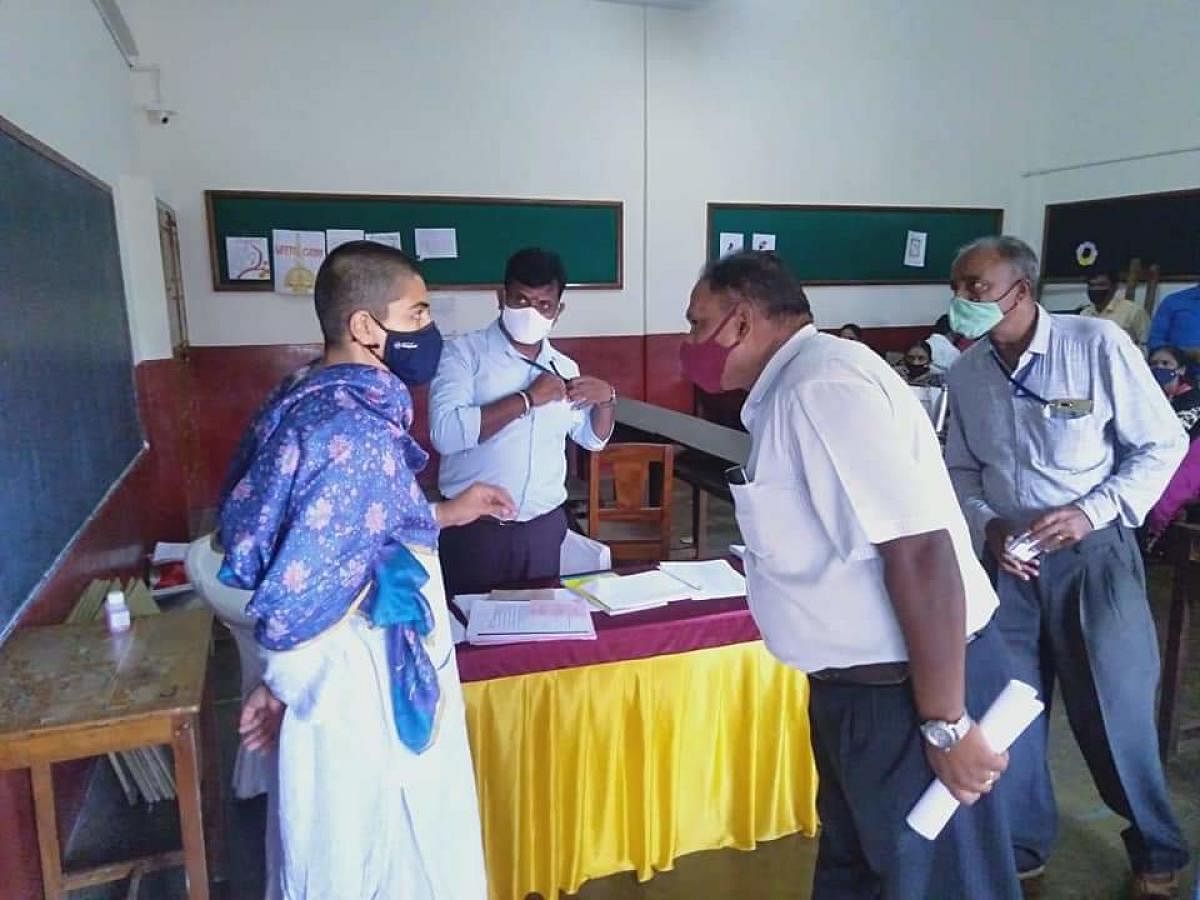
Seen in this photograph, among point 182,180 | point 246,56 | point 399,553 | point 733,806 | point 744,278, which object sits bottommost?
point 733,806

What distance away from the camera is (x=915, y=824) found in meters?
1.26

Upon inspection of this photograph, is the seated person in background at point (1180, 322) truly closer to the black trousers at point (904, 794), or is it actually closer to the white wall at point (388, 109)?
the white wall at point (388, 109)

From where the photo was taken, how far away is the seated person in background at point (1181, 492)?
13.8ft

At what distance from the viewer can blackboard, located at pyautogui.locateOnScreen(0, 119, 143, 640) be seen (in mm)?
1767

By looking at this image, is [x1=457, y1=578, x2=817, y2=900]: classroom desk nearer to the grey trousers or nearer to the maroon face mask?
the grey trousers

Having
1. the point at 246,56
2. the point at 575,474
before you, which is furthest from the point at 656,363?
the point at 246,56

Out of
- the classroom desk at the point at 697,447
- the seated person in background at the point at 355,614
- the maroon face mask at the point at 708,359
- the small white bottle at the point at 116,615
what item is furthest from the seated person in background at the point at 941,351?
the small white bottle at the point at 116,615

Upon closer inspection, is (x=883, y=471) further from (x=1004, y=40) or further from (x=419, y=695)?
(x=1004, y=40)

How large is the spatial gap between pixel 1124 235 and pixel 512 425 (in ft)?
20.8

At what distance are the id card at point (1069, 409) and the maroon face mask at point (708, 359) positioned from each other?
93cm

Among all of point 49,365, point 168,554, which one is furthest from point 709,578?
point 168,554

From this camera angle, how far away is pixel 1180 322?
5.57m

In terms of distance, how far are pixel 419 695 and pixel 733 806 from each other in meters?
1.11

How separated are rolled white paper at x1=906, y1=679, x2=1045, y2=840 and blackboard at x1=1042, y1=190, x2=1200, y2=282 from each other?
→ 6480mm
